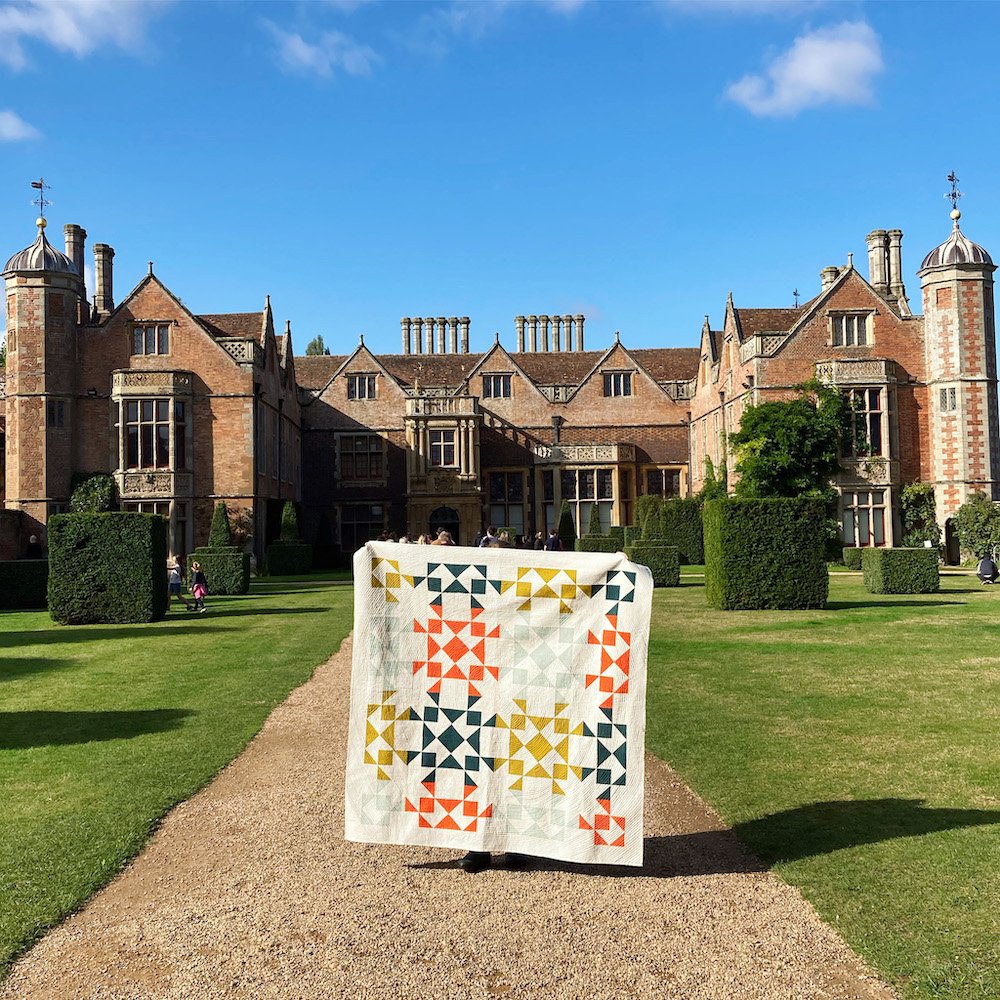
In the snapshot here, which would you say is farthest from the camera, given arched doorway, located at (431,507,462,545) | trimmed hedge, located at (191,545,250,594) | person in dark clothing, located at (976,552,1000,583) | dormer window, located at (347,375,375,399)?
dormer window, located at (347,375,375,399)

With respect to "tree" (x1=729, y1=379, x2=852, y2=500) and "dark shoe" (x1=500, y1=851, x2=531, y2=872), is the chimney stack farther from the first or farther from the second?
"dark shoe" (x1=500, y1=851, x2=531, y2=872)

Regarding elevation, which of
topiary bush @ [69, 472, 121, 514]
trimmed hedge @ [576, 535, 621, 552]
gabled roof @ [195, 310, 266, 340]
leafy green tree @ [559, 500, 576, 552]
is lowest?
trimmed hedge @ [576, 535, 621, 552]

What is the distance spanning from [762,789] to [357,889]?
300 centimetres

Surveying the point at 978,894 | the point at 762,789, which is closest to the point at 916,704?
the point at 762,789

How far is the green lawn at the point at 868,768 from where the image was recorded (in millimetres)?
4188

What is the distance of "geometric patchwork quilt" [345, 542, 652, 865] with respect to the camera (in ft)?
16.0

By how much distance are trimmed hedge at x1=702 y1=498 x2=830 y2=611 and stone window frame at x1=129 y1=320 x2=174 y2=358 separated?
23.4m

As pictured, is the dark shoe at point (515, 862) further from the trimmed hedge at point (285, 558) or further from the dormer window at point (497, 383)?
the dormer window at point (497, 383)

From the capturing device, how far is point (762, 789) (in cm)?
633

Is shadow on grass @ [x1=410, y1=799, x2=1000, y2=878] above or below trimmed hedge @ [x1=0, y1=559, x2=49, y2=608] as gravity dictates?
below

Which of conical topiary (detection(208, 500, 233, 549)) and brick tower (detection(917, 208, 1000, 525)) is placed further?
brick tower (detection(917, 208, 1000, 525))

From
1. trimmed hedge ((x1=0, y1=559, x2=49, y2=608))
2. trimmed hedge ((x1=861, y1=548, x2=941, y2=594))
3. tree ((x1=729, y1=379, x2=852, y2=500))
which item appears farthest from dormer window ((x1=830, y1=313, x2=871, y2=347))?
trimmed hedge ((x1=0, y1=559, x2=49, y2=608))

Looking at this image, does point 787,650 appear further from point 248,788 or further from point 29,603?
point 29,603

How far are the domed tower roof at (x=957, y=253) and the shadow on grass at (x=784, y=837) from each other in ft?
103
